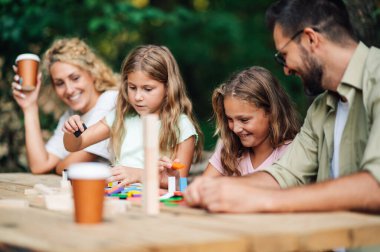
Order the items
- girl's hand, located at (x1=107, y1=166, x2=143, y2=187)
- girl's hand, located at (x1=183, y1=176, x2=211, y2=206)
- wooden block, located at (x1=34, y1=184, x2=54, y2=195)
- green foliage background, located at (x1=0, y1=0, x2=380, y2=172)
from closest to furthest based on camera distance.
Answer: girl's hand, located at (x1=183, y1=176, x2=211, y2=206), wooden block, located at (x1=34, y1=184, x2=54, y2=195), girl's hand, located at (x1=107, y1=166, x2=143, y2=187), green foliage background, located at (x1=0, y1=0, x2=380, y2=172)

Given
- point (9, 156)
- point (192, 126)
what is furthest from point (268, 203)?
point (9, 156)

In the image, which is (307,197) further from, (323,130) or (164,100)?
(164,100)

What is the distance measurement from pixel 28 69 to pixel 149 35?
679 cm

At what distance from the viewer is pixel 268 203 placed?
2.14m

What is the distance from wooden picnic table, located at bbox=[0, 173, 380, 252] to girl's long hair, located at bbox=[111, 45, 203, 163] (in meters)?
1.58

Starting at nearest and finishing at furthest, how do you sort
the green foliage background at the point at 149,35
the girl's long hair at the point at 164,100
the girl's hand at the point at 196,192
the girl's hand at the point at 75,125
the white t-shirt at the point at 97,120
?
the girl's hand at the point at 196,192
the girl's hand at the point at 75,125
the girl's long hair at the point at 164,100
the white t-shirt at the point at 97,120
the green foliage background at the point at 149,35

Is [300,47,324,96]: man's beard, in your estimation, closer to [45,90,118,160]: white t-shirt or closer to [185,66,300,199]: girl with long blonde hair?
[185,66,300,199]: girl with long blonde hair

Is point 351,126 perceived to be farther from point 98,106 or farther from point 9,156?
point 9,156

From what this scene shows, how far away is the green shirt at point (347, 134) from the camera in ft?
7.75

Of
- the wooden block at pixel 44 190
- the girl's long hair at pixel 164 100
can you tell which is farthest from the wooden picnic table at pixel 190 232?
the girl's long hair at pixel 164 100

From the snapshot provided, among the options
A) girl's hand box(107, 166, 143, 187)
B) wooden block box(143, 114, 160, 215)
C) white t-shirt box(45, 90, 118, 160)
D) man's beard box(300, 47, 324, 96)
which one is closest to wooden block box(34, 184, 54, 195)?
girl's hand box(107, 166, 143, 187)

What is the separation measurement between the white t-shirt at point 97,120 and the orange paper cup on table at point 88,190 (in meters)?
2.39

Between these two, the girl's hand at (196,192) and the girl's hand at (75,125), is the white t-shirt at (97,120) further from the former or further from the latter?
the girl's hand at (196,192)

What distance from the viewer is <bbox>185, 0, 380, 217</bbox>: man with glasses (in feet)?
7.05
